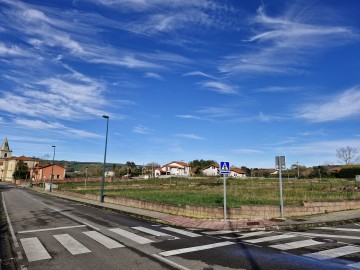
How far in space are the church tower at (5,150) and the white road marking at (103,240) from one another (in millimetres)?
168467

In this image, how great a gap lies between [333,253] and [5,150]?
176858 mm

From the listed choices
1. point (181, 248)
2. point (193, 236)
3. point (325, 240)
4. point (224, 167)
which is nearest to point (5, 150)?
point (224, 167)

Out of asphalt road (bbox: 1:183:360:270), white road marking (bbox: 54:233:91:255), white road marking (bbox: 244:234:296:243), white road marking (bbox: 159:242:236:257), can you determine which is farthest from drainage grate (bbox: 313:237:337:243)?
white road marking (bbox: 54:233:91:255)

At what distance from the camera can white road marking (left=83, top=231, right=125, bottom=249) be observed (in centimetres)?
961

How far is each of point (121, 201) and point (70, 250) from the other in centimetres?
1573

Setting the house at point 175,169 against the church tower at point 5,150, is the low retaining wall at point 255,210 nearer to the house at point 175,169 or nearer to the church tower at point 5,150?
the house at point 175,169

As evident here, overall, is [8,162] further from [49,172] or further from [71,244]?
[71,244]

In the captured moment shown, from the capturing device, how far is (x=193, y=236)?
1120 cm

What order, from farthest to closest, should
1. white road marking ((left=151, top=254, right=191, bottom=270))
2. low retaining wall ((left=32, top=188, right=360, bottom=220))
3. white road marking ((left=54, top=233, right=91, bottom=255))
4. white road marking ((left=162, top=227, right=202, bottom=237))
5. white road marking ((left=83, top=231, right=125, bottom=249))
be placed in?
1. low retaining wall ((left=32, top=188, right=360, bottom=220))
2. white road marking ((left=162, top=227, right=202, bottom=237))
3. white road marking ((left=83, top=231, right=125, bottom=249))
4. white road marking ((left=54, top=233, right=91, bottom=255))
5. white road marking ((left=151, top=254, right=191, bottom=270))

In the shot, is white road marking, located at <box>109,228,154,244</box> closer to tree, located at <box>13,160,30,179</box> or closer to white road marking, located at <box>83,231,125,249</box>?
white road marking, located at <box>83,231,125,249</box>

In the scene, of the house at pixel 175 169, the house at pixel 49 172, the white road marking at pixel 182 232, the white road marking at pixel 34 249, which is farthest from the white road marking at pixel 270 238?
the house at pixel 175 169

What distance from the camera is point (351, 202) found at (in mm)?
17625

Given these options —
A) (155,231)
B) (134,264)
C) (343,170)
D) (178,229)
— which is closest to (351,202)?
(178,229)

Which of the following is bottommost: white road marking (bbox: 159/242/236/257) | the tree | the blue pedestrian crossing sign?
white road marking (bbox: 159/242/236/257)
